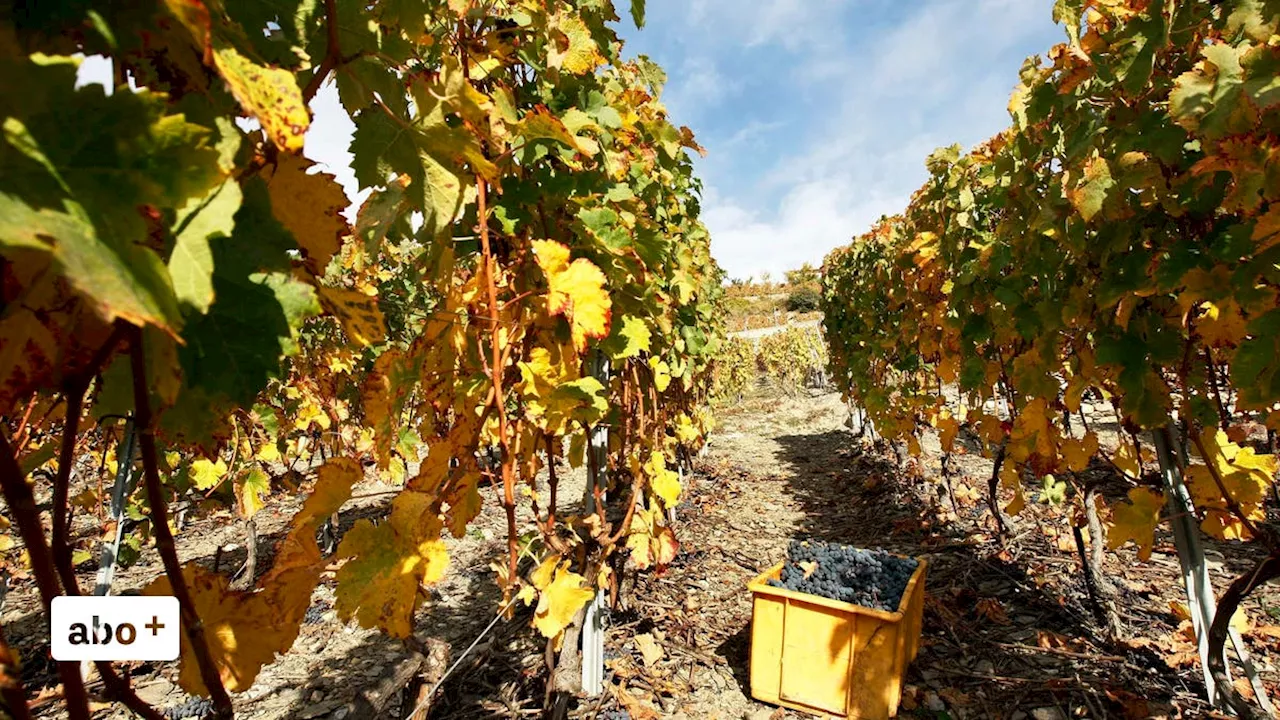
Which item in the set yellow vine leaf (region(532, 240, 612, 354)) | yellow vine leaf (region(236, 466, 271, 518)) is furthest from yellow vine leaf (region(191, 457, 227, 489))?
yellow vine leaf (region(532, 240, 612, 354))

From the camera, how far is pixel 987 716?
296 cm

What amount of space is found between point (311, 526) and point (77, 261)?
33.9 inches

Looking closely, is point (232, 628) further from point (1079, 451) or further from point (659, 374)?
point (1079, 451)

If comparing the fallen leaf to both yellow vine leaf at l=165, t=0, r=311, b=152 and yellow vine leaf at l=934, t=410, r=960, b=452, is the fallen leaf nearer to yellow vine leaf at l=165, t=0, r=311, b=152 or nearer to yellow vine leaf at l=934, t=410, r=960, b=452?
yellow vine leaf at l=934, t=410, r=960, b=452

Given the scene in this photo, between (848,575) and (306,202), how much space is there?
3.55 metres

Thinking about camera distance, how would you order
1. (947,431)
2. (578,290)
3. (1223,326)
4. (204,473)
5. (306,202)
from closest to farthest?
1. (306,202)
2. (578,290)
3. (1223,326)
4. (204,473)
5. (947,431)

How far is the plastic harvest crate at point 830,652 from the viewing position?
296cm

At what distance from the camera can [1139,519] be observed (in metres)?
2.33

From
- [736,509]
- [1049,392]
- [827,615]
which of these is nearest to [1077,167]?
[1049,392]

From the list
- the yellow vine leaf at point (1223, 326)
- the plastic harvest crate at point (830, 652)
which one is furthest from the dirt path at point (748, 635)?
the yellow vine leaf at point (1223, 326)

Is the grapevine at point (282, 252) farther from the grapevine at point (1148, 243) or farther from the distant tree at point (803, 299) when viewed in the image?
the distant tree at point (803, 299)

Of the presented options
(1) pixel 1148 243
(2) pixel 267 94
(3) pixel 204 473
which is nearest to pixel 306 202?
(2) pixel 267 94

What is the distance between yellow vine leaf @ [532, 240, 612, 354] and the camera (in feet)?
4.92

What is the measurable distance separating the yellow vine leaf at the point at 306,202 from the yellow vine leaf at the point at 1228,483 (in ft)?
9.17
